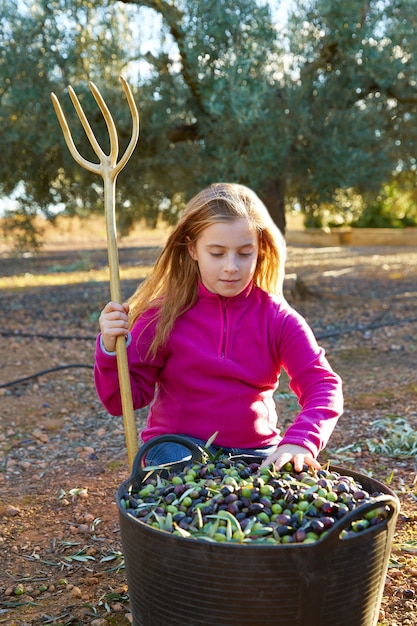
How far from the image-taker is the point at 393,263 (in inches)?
501

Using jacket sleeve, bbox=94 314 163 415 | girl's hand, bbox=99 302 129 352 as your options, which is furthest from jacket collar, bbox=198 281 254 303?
girl's hand, bbox=99 302 129 352

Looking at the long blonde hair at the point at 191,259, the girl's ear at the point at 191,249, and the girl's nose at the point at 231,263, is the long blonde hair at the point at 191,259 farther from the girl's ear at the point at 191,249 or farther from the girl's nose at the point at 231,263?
the girl's nose at the point at 231,263

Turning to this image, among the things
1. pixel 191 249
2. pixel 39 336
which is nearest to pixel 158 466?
pixel 191 249

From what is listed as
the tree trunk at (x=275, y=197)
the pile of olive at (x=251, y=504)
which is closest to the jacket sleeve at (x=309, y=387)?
the pile of olive at (x=251, y=504)

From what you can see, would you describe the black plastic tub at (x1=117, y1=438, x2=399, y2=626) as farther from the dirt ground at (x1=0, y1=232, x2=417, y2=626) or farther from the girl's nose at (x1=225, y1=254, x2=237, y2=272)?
the girl's nose at (x1=225, y1=254, x2=237, y2=272)

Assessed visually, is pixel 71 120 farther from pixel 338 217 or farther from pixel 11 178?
pixel 338 217

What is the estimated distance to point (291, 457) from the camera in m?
1.95

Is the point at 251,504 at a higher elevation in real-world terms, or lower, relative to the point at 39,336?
higher

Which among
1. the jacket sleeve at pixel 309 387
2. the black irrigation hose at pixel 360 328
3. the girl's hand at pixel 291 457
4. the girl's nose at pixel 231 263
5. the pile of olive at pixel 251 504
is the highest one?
the girl's nose at pixel 231 263

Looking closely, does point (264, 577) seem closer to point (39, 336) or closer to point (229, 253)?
point (229, 253)

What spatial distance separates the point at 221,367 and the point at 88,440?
1732 mm

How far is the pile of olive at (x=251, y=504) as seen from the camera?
1623 mm

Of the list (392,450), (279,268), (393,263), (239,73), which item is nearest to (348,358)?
(392,450)

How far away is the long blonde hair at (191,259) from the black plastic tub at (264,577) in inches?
35.6
